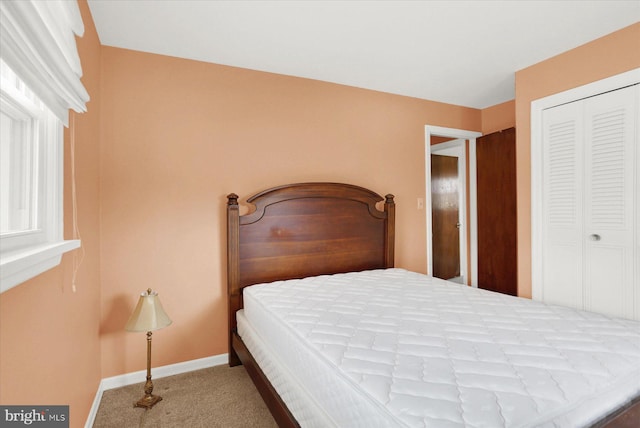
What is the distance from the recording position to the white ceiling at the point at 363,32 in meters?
1.83

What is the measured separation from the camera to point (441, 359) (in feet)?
3.76

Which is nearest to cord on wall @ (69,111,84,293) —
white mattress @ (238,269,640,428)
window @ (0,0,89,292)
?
window @ (0,0,89,292)

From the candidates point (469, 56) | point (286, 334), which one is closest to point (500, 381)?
point (286, 334)

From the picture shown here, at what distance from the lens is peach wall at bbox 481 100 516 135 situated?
3404mm

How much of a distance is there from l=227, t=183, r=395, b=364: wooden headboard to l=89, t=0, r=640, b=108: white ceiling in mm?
1006

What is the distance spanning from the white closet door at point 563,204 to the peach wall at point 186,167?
1.67 metres

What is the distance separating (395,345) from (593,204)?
2.03 metres

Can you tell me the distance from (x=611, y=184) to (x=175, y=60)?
318cm

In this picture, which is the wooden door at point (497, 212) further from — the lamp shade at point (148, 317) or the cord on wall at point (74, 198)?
the cord on wall at point (74, 198)

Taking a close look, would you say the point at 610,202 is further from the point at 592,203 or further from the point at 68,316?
the point at 68,316

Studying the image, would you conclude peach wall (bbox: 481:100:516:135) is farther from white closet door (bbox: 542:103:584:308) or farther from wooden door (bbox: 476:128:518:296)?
white closet door (bbox: 542:103:584:308)

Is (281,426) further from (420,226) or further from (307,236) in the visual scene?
(420,226)

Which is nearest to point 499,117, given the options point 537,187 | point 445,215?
point 537,187

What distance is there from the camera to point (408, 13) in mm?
1895
